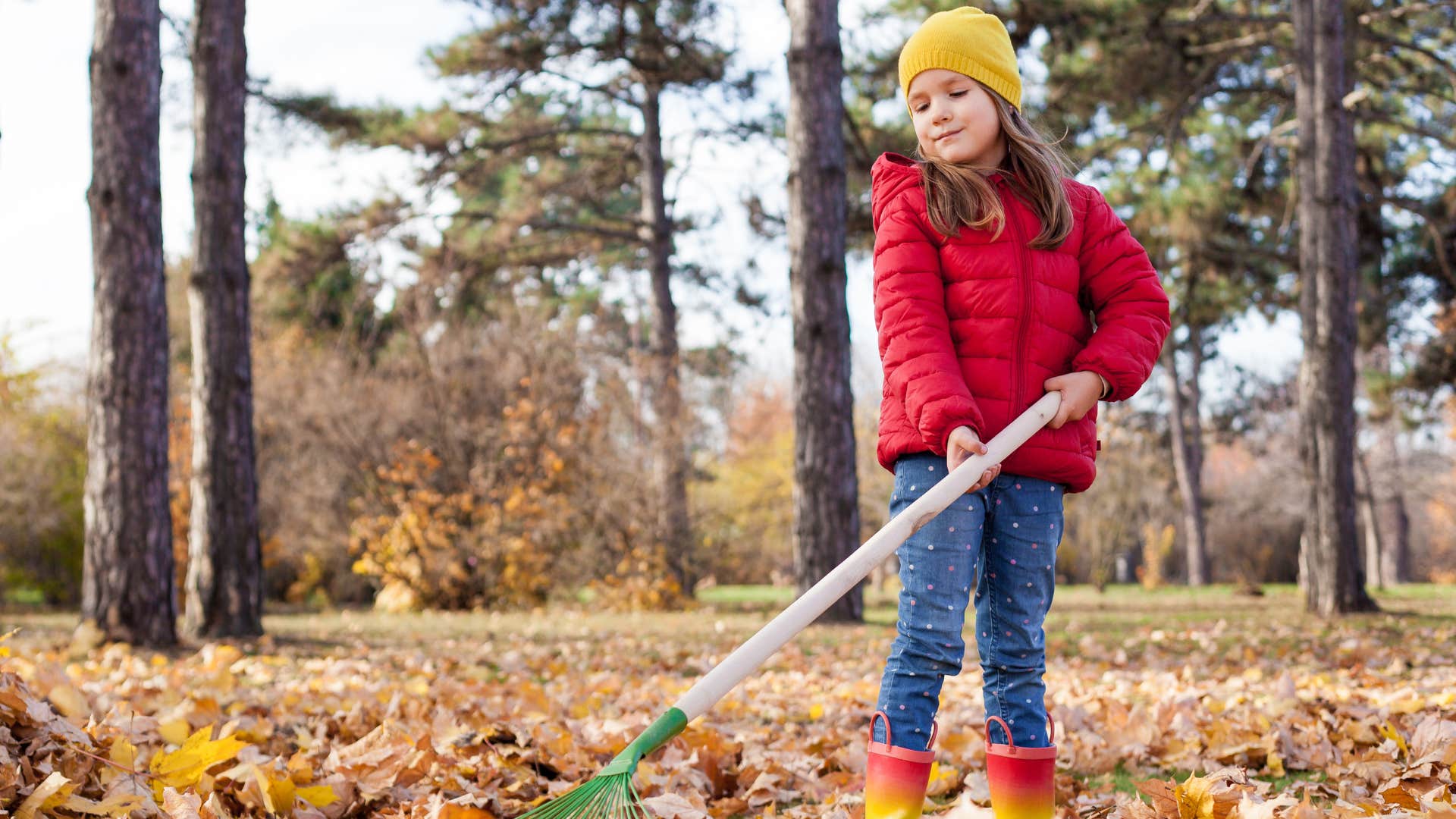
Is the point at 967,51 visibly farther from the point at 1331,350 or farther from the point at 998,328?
the point at 1331,350

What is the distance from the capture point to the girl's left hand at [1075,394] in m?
2.18

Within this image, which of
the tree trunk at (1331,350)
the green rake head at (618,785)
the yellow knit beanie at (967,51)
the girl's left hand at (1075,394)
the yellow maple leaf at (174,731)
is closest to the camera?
the green rake head at (618,785)

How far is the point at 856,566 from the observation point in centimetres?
207

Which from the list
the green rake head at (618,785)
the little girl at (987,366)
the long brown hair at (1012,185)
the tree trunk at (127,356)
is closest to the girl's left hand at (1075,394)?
the little girl at (987,366)

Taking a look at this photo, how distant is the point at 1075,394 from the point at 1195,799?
0.85 metres

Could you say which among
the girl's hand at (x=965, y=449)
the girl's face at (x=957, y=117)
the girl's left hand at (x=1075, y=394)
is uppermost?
the girl's face at (x=957, y=117)

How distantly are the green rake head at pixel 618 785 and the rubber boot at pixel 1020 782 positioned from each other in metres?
0.70

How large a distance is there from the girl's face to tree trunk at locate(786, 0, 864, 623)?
18.4 feet

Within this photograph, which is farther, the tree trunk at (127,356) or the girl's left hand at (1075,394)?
the tree trunk at (127,356)

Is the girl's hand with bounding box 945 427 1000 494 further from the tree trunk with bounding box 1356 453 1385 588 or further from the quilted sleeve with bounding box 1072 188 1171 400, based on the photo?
the tree trunk with bounding box 1356 453 1385 588

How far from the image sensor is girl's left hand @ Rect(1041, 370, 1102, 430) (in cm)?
218

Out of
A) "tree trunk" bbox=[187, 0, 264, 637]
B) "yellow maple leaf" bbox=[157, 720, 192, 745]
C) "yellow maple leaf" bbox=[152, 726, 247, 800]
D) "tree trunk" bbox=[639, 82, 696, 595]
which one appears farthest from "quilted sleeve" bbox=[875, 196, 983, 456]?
"tree trunk" bbox=[639, 82, 696, 595]

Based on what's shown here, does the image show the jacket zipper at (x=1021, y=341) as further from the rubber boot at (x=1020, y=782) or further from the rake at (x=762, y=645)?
the rubber boot at (x=1020, y=782)

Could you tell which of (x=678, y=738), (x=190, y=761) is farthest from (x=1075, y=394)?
(x=190, y=761)
